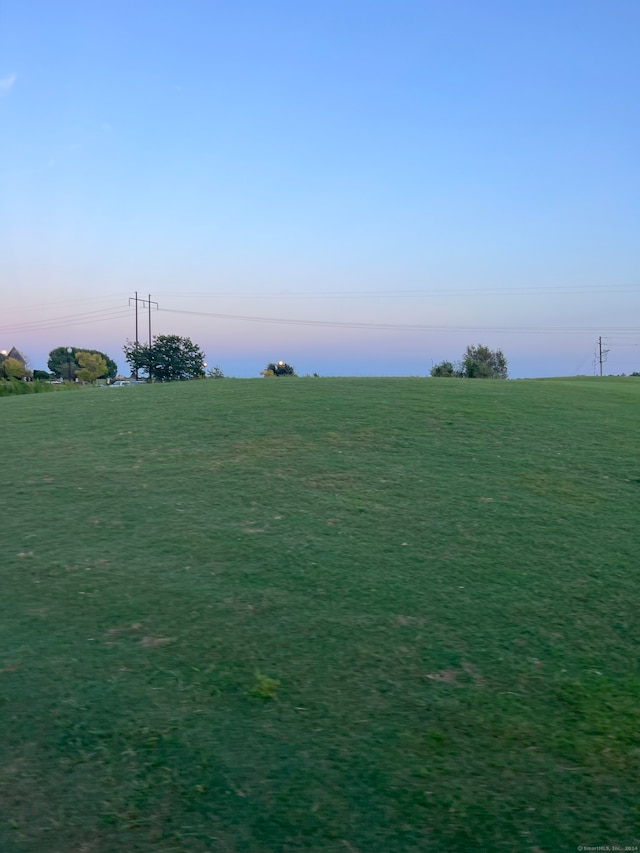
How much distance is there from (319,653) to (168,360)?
47861mm

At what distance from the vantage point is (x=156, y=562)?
4980mm

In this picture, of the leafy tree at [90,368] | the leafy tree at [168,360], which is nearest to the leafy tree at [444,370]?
the leafy tree at [168,360]

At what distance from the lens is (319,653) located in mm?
3801

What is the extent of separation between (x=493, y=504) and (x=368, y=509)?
1154mm

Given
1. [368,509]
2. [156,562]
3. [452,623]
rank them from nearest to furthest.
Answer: [452,623]
[156,562]
[368,509]

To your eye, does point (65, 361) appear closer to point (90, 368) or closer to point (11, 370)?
point (90, 368)

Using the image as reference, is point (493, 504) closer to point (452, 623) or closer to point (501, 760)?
point (452, 623)

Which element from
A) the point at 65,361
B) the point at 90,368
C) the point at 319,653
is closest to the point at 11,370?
the point at 90,368

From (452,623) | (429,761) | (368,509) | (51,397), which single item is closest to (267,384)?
(51,397)

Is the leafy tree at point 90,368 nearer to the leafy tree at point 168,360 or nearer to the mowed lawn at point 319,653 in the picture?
the leafy tree at point 168,360

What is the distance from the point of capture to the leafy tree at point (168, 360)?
5012 centimetres

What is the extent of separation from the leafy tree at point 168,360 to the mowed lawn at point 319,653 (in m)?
43.2

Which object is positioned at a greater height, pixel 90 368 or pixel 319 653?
pixel 90 368

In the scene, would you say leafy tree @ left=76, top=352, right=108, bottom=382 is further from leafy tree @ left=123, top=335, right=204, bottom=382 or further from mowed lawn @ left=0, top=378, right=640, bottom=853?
mowed lawn @ left=0, top=378, right=640, bottom=853
